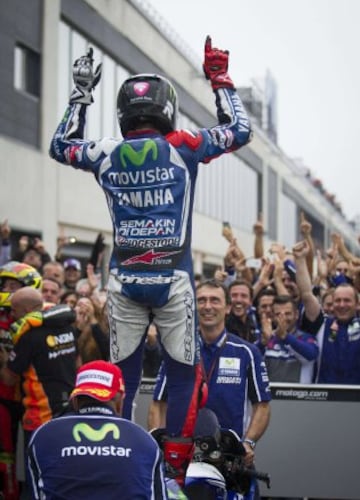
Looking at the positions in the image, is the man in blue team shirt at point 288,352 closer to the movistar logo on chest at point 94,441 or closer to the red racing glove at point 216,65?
the red racing glove at point 216,65

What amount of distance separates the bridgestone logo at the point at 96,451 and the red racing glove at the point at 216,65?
7.36 feet

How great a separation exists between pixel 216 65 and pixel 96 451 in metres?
2.38

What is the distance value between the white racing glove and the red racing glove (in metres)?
0.63

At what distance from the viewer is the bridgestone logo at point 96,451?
138 inches

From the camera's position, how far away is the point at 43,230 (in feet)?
64.8

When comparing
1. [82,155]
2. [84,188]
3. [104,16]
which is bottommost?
[82,155]

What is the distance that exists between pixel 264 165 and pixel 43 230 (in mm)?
34718

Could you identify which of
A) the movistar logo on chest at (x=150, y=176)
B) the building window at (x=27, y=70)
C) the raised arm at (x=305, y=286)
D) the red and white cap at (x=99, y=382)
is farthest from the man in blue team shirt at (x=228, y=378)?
the building window at (x=27, y=70)

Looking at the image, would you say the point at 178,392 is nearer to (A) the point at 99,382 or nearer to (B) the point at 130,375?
(B) the point at 130,375

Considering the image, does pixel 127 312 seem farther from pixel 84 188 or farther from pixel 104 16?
pixel 104 16

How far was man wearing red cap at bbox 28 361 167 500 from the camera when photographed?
11.4 feet

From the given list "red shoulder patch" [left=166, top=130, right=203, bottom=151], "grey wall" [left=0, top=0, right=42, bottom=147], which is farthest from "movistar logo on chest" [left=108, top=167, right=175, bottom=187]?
"grey wall" [left=0, top=0, right=42, bottom=147]

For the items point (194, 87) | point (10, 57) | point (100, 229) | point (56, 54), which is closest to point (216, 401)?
point (10, 57)

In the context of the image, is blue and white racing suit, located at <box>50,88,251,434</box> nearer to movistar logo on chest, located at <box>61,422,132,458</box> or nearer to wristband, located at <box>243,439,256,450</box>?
wristband, located at <box>243,439,256,450</box>
